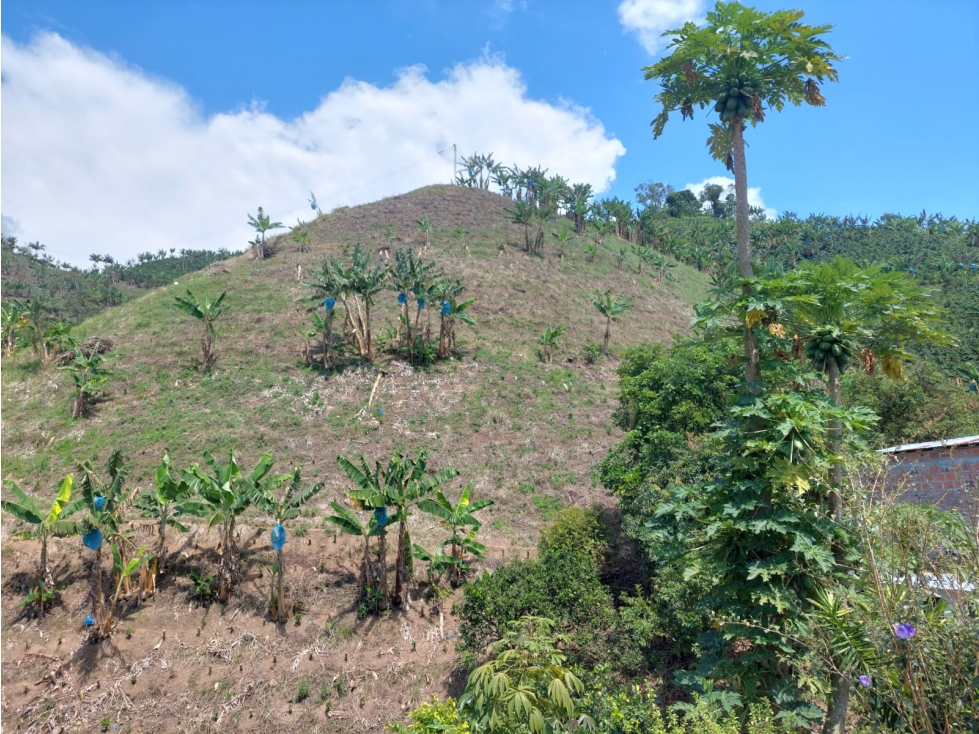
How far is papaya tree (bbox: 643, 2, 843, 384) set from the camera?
1128 centimetres

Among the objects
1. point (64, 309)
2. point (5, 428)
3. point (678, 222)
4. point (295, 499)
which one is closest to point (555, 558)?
point (295, 499)

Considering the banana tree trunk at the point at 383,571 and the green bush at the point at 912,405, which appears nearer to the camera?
the banana tree trunk at the point at 383,571

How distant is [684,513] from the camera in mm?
11383

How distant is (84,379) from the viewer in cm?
2609

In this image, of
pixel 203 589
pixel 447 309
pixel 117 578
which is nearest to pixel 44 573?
pixel 117 578

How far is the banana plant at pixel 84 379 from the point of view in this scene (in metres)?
25.6

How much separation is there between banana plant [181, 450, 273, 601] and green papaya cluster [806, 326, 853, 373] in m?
13.7

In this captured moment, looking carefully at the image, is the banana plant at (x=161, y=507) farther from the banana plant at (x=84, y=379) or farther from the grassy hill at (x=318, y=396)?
the banana plant at (x=84, y=379)

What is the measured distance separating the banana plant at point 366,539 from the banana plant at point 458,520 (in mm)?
1555

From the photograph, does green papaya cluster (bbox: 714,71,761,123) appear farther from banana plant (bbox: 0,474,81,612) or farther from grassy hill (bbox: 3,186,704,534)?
banana plant (bbox: 0,474,81,612)

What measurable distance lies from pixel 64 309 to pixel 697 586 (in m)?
59.2

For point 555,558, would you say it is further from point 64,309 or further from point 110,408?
point 64,309

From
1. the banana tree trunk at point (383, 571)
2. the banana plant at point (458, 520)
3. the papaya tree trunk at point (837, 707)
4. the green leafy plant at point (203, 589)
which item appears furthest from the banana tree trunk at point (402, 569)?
the papaya tree trunk at point (837, 707)

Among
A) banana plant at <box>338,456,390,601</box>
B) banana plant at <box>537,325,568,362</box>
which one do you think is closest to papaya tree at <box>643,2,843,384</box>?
banana plant at <box>338,456,390,601</box>
